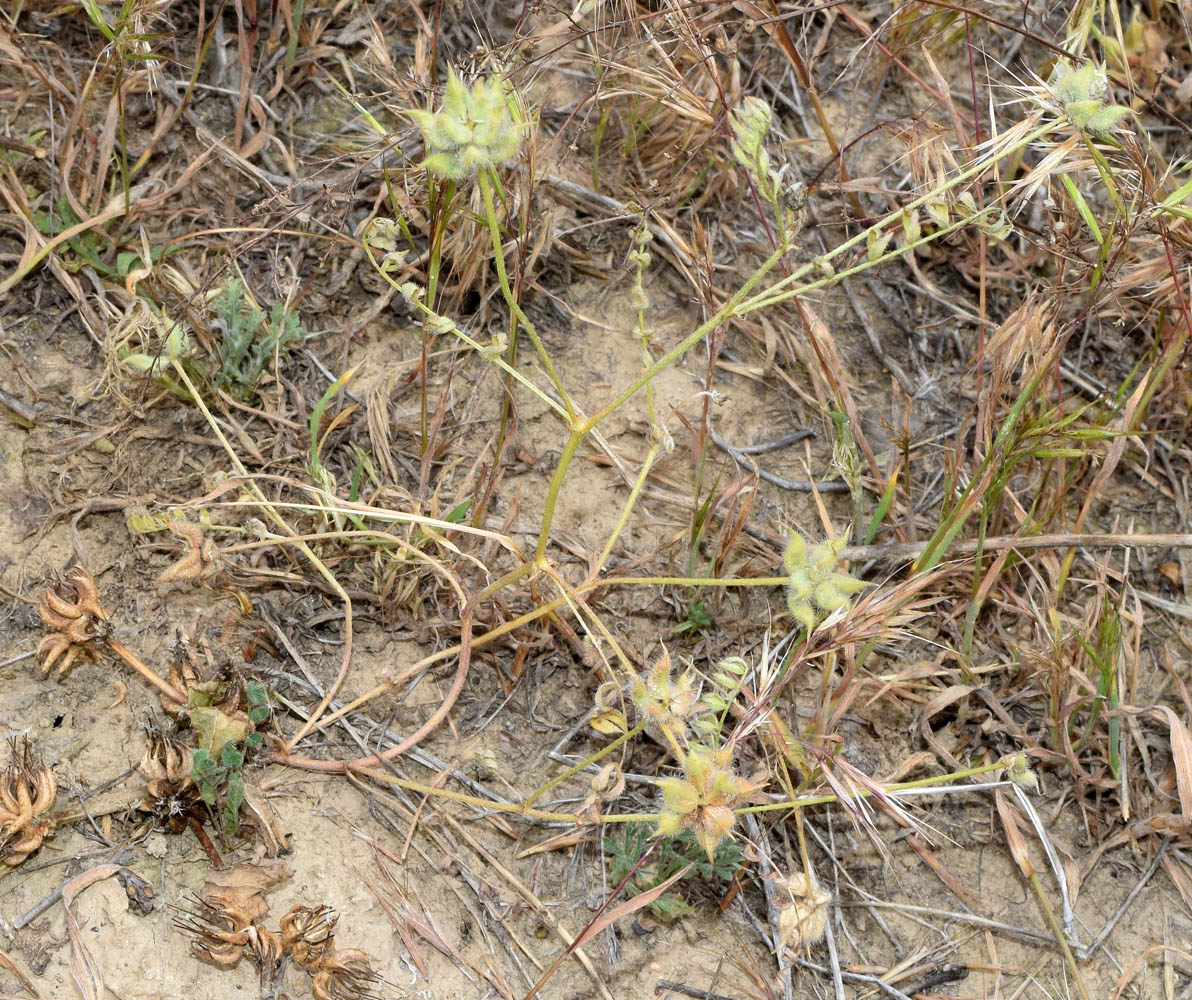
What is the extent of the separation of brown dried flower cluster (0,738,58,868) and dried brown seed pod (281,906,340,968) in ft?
1.44

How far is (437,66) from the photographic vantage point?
260cm

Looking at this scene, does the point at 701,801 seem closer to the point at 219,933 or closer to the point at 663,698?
the point at 663,698

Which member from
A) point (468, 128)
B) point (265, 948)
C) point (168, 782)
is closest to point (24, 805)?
point (168, 782)

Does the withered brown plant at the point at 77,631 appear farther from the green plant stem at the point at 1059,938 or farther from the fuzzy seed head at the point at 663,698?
the green plant stem at the point at 1059,938

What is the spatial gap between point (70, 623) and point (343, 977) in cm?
80

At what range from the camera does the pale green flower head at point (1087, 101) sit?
1.64 meters

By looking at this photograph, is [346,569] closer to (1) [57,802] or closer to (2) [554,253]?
(1) [57,802]

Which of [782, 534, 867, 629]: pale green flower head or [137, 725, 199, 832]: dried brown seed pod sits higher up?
[782, 534, 867, 629]: pale green flower head

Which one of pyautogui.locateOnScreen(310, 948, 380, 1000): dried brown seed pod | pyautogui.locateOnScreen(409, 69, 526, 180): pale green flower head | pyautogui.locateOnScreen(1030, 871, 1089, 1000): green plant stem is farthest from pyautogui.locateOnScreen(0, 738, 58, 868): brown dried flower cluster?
pyautogui.locateOnScreen(1030, 871, 1089, 1000): green plant stem

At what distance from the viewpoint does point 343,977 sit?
1.75 meters

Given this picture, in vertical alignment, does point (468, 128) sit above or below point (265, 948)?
above

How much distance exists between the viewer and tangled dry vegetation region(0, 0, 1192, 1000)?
1.85m

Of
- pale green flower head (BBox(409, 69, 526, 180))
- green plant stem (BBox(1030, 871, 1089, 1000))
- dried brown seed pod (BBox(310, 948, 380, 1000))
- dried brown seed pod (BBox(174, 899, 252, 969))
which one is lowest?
green plant stem (BBox(1030, 871, 1089, 1000))

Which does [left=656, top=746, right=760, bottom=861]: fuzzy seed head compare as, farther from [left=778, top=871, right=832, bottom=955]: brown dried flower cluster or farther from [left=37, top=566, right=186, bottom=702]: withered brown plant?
[left=37, top=566, right=186, bottom=702]: withered brown plant
